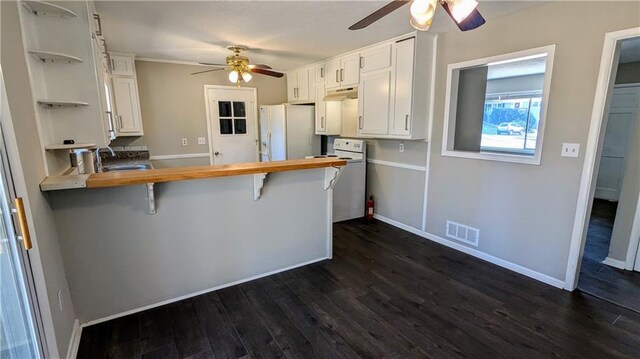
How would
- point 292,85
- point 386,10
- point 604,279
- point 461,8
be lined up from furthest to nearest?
point 292,85 < point 604,279 < point 386,10 < point 461,8

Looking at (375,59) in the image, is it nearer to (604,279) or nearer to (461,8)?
(461,8)

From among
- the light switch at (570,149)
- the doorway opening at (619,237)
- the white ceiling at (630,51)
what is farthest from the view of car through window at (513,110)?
the light switch at (570,149)

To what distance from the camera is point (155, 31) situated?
3.14 m

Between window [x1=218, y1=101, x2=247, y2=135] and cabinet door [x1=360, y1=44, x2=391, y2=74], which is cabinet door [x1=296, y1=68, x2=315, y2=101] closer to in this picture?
window [x1=218, y1=101, x2=247, y2=135]

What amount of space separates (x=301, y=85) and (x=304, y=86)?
10 cm

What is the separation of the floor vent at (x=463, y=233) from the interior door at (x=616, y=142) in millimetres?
3694

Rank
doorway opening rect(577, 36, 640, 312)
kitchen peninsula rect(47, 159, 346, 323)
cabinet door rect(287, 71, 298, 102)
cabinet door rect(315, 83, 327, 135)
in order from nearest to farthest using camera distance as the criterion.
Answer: kitchen peninsula rect(47, 159, 346, 323) → doorway opening rect(577, 36, 640, 312) → cabinet door rect(315, 83, 327, 135) → cabinet door rect(287, 71, 298, 102)

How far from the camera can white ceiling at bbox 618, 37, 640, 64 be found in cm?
357

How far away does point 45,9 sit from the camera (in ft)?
5.91

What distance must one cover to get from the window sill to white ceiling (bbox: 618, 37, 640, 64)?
2.08m

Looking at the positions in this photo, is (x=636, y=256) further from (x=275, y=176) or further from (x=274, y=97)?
(x=274, y=97)

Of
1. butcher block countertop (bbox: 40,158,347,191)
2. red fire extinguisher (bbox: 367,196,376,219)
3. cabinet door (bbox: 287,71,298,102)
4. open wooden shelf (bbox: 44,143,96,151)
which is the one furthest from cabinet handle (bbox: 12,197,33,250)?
cabinet door (bbox: 287,71,298,102)

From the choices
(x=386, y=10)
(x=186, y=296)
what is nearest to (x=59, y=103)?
(x=186, y=296)

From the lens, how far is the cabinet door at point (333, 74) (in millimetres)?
4328
